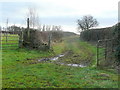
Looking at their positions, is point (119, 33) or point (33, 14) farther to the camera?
point (33, 14)

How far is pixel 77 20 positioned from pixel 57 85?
198 feet

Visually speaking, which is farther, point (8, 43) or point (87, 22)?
point (87, 22)

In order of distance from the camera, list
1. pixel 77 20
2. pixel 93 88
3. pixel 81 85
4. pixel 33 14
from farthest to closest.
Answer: pixel 77 20
pixel 33 14
pixel 81 85
pixel 93 88

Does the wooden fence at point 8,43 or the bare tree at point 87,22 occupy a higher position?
the bare tree at point 87,22

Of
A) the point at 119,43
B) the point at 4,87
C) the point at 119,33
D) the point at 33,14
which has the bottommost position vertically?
the point at 4,87

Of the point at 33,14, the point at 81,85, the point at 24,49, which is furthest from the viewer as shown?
the point at 33,14

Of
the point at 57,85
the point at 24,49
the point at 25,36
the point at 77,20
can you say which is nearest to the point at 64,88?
the point at 57,85

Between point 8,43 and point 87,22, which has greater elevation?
point 87,22

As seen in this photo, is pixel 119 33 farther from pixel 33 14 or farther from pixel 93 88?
pixel 33 14

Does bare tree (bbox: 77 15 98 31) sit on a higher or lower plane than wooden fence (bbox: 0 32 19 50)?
higher

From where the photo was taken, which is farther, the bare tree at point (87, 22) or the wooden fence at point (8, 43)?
the bare tree at point (87, 22)

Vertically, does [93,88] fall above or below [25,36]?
below

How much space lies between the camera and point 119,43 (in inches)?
332

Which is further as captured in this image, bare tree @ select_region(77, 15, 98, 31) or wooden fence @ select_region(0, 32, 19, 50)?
bare tree @ select_region(77, 15, 98, 31)
